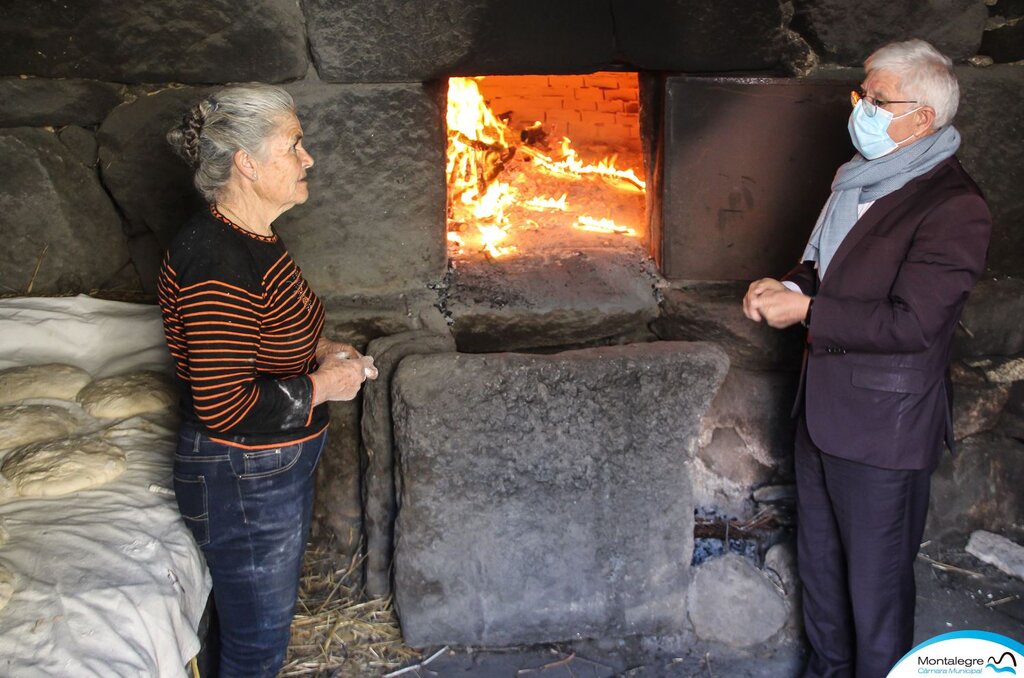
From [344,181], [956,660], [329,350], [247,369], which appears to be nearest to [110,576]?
[247,369]

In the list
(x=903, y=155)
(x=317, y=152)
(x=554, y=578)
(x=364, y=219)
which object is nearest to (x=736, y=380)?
(x=554, y=578)

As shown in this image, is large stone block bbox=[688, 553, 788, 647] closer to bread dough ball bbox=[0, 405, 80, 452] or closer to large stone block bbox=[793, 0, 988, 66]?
large stone block bbox=[793, 0, 988, 66]

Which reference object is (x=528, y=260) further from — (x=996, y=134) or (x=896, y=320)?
(x=996, y=134)

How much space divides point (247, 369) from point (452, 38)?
1.27 metres

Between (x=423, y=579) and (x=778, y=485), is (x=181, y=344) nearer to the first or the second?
(x=423, y=579)

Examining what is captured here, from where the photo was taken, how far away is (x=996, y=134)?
3.04 metres

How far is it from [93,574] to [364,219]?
4.47 feet

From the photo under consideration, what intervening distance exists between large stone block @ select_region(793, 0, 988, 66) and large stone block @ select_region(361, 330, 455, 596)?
1.47 metres

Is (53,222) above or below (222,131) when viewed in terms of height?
below

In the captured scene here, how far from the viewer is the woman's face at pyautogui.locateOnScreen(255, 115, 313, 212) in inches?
85.8

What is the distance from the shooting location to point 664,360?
284 centimetres

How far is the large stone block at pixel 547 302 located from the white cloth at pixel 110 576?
0.99 m

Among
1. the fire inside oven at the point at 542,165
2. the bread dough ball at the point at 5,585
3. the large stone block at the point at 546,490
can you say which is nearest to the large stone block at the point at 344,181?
the fire inside oven at the point at 542,165

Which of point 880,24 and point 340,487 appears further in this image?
point 340,487
